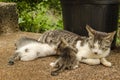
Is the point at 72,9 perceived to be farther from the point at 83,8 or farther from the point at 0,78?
the point at 0,78

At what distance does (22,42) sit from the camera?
368 cm

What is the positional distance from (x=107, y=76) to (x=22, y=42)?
1131 millimetres

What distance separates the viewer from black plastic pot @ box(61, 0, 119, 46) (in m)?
3.85

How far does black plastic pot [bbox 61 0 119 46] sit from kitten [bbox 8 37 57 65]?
59 centimetres

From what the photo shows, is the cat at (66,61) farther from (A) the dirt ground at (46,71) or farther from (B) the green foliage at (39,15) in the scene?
(B) the green foliage at (39,15)

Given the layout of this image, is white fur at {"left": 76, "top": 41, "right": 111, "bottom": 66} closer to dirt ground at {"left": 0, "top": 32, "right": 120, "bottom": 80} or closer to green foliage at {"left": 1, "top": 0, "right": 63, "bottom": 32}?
dirt ground at {"left": 0, "top": 32, "right": 120, "bottom": 80}

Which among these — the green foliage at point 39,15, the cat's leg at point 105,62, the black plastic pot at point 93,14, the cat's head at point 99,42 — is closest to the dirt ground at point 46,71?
the cat's leg at point 105,62

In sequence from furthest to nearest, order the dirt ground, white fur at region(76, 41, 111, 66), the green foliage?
the green foliage
white fur at region(76, 41, 111, 66)
the dirt ground

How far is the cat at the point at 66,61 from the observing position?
10.4 feet

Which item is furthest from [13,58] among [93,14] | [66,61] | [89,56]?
[93,14]

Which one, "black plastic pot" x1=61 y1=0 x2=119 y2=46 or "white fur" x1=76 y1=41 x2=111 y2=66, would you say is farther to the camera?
"black plastic pot" x1=61 y1=0 x2=119 y2=46

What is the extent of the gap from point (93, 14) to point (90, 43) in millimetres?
729

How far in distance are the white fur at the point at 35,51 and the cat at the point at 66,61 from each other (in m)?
0.28

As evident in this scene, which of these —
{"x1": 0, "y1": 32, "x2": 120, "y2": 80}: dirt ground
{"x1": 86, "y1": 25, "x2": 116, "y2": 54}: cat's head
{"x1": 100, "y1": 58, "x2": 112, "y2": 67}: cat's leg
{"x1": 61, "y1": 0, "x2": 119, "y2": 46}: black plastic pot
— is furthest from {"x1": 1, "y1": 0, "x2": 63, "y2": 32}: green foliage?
{"x1": 86, "y1": 25, "x2": 116, "y2": 54}: cat's head
